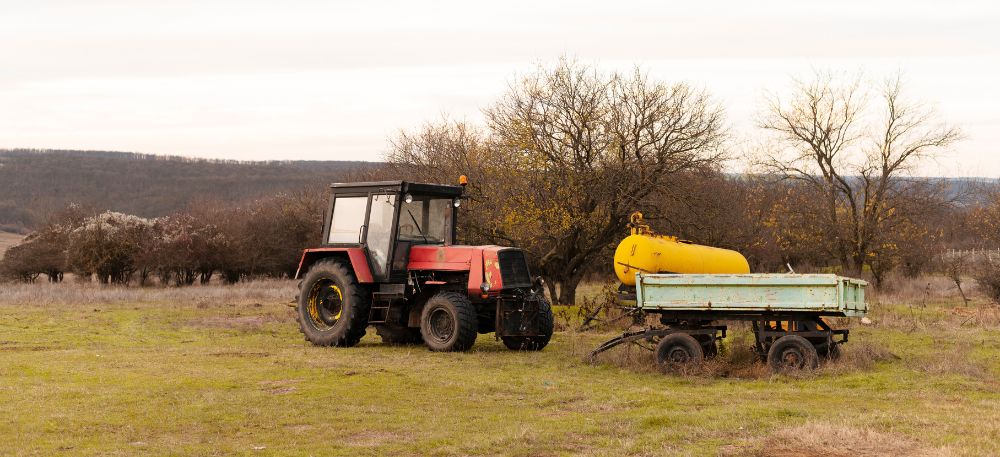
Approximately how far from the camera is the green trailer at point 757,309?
45.2 ft

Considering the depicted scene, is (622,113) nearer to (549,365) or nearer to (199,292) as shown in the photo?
(549,365)

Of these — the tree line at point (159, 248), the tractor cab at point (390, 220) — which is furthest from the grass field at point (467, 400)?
the tree line at point (159, 248)

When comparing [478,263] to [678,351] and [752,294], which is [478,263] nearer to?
[678,351]

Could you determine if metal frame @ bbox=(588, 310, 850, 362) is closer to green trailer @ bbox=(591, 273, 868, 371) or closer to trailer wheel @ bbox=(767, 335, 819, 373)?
green trailer @ bbox=(591, 273, 868, 371)

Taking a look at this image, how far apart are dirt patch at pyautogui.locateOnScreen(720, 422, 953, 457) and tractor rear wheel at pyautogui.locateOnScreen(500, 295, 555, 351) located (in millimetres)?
8300

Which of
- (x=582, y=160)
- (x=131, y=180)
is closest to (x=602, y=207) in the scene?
(x=582, y=160)

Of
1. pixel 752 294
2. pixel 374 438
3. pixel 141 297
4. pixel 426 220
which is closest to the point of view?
pixel 374 438

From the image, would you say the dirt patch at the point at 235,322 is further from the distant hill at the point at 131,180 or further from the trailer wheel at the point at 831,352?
the distant hill at the point at 131,180

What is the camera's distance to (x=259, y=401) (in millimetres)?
11656

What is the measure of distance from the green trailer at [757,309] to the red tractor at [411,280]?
2.97 m

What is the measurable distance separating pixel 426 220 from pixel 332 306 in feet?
7.84

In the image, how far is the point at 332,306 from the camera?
18625 mm

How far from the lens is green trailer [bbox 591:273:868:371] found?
13.8 m

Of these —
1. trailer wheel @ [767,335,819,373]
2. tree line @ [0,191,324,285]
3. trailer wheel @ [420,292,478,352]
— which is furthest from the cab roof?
tree line @ [0,191,324,285]
